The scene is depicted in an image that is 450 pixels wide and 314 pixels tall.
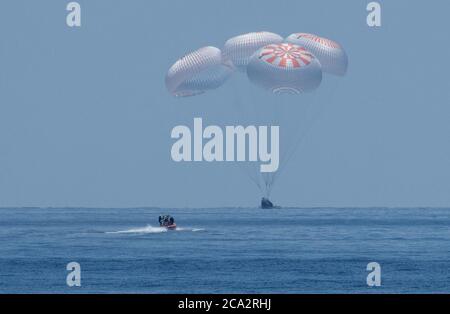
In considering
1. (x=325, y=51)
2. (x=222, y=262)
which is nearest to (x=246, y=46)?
(x=325, y=51)

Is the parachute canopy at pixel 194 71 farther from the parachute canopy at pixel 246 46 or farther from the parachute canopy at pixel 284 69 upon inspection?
the parachute canopy at pixel 284 69

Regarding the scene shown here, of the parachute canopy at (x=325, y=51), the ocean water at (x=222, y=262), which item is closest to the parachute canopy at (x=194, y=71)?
the parachute canopy at (x=325, y=51)

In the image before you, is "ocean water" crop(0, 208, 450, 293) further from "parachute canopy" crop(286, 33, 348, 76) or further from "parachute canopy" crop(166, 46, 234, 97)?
"parachute canopy" crop(286, 33, 348, 76)

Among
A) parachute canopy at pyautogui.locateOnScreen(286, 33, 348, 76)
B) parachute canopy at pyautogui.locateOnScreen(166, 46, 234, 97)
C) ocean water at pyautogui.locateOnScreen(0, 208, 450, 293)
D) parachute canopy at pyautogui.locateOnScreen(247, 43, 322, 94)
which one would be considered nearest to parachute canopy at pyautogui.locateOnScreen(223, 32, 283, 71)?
parachute canopy at pyautogui.locateOnScreen(166, 46, 234, 97)

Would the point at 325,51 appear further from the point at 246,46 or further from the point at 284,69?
the point at 284,69
